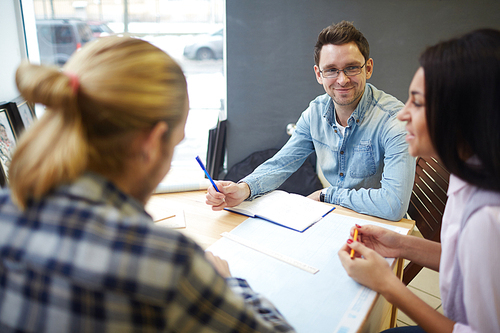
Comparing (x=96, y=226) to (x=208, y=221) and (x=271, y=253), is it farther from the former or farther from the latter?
(x=208, y=221)

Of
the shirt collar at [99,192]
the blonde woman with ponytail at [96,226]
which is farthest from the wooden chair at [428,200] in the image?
the shirt collar at [99,192]

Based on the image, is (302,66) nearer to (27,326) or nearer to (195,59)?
(195,59)

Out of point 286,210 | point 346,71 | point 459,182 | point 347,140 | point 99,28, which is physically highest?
point 99,28

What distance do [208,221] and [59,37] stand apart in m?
2.21

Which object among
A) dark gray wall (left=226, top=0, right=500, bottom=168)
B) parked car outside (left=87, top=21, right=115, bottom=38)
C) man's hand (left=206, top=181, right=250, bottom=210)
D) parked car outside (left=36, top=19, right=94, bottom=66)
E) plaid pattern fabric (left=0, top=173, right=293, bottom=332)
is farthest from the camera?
parked car outside (left=87, top=21, right=115, bottom=38)

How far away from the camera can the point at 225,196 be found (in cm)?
129

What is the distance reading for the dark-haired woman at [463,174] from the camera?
674mm

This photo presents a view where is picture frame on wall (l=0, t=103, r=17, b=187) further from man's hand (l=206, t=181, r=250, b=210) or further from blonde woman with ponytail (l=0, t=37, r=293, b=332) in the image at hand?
blonde woman with ponytail (l=0, t=37, r=293, b=332)

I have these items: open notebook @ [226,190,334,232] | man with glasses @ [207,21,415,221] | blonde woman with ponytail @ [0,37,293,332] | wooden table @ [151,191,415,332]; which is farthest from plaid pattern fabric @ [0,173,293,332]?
man with glasses @ [207,21,415,221]

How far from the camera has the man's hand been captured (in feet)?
4.16

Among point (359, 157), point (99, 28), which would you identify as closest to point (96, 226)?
point (359, 157)

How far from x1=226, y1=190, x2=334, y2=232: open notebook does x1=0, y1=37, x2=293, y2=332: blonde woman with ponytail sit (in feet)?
2.07

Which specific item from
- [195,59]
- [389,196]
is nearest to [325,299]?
[389,196]

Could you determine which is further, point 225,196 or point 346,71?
point 346,71
